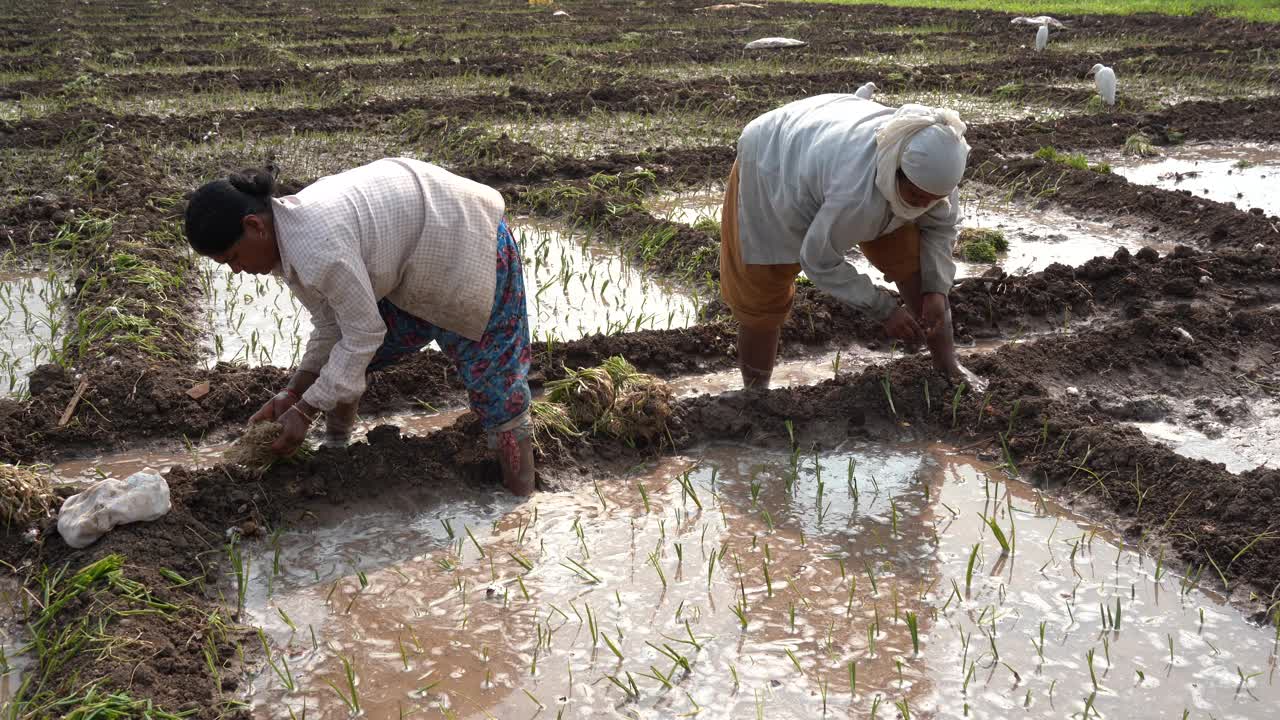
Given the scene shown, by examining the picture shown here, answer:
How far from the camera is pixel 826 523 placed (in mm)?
3801

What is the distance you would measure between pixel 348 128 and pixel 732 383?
227 inches

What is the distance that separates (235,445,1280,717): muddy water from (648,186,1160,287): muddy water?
256cm

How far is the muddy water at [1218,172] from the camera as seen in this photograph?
7.69 m

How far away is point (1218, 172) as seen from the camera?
837cm

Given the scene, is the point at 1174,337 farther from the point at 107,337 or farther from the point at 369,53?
the point at 369,53

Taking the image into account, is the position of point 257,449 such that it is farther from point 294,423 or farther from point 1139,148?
point 1139,148

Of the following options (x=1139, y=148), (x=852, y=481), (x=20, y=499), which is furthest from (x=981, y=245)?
(x=20, y=499)

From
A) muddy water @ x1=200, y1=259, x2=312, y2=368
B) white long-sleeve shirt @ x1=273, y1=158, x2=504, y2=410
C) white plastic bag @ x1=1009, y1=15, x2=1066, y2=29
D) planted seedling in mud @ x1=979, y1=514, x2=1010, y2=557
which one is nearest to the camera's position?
white long-sleeve shirt @ x1=273, y1=158, x2=504, y2=410

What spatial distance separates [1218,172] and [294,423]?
752 cm

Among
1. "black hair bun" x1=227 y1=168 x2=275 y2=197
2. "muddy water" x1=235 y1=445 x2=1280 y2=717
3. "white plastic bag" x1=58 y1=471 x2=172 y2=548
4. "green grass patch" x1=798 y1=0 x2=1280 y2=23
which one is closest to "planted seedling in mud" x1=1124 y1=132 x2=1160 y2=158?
"muddy water" x1=235 y1=445 x2=1280 y2=717

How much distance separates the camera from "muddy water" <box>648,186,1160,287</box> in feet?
21.0

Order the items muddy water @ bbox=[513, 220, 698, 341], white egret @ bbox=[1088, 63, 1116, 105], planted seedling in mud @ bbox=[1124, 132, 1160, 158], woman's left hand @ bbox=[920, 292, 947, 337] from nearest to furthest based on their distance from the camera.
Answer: woman's left hand @ bbox=[920, 292, 947, 337]
muddy water @ bbox=[513, 220, 698, 341]
planted seedling in mud @ bbox=[1124, 132, 1160, 158]
white egret @ bbox=[1088, 63, 1116, 105]

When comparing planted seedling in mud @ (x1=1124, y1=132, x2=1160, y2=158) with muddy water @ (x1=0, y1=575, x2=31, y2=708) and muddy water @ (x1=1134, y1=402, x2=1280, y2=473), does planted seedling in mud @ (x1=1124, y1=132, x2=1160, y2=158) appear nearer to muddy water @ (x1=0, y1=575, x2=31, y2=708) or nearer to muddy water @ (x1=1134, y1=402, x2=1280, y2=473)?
muddy water @ (x1=1134, y1=402, x2=1280, y2=473)

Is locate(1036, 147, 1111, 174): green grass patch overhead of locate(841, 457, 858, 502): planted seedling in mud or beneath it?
overhead
